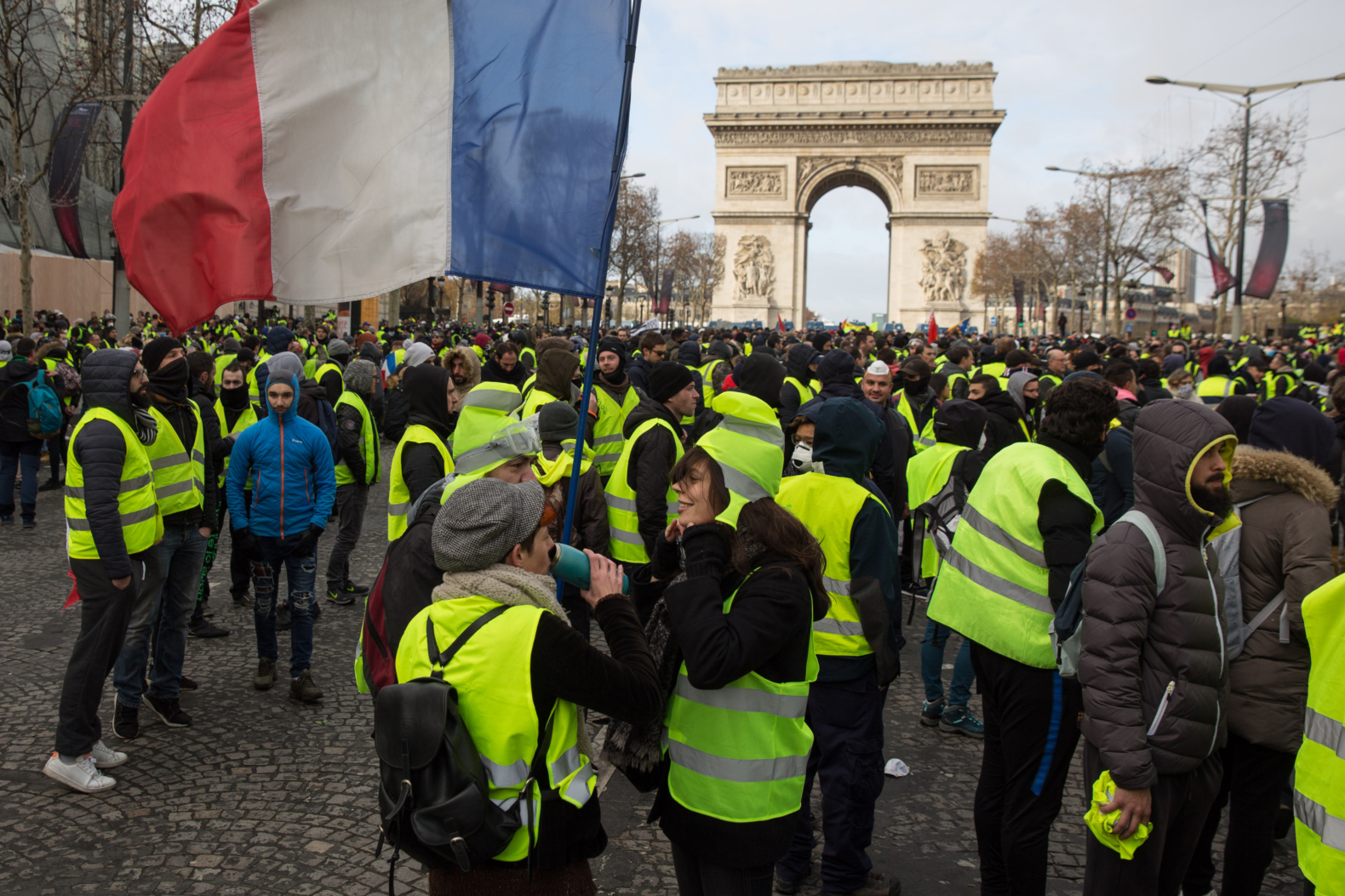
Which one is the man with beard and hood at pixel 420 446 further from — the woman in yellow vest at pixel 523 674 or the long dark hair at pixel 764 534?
the woman in yellow vest at pixel 523 674

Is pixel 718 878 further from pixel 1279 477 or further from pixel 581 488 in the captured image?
pixel 581 488

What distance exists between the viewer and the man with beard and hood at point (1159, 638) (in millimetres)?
2645

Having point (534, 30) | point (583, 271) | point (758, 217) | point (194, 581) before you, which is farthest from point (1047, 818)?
point (758, 217)

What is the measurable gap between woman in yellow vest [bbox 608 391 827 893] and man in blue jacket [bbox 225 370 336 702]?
332 centimetres

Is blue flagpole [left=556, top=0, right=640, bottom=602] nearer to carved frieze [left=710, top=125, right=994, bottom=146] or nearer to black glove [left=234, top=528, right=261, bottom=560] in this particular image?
black glove [left=234, top=528, right=261, bottom=560]

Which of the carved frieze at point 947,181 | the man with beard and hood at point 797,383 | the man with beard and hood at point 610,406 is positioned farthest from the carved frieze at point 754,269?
the man with beard and hood at point 610,406

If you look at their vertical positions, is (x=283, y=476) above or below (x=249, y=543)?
above

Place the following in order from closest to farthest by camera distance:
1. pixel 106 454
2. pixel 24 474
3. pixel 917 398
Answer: pixel 106 454 < pixel 917 398 < pixel 24 474

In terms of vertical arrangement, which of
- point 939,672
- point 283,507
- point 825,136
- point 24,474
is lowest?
point 939,672

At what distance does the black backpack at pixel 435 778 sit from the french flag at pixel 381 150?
146 centimetres

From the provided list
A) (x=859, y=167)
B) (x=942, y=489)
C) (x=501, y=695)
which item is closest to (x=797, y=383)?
(x=942, y=489)

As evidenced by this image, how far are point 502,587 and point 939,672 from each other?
3.69 metres

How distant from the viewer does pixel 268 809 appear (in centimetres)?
410

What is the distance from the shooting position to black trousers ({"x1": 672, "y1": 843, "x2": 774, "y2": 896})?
101 inches
